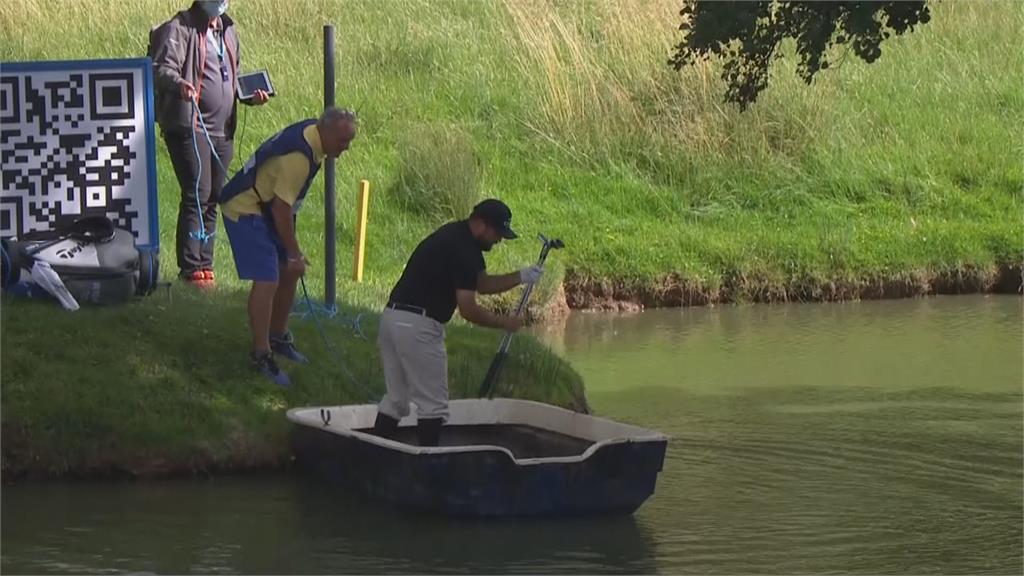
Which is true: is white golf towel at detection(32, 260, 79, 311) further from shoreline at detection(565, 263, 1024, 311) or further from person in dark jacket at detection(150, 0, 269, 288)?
shoreline at detection(565, 263, 1024, 311)

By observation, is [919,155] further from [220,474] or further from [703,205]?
[220,474]

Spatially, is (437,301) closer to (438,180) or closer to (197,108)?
(197,108)

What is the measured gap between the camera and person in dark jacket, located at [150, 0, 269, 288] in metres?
12.9

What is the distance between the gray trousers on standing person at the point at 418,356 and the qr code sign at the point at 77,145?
2654mm

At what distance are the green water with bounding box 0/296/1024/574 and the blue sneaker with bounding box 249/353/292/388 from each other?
29.6 inches

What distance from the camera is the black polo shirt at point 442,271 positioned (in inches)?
394

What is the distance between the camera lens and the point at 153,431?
34.8ft

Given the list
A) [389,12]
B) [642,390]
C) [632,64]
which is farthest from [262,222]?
[389,12]

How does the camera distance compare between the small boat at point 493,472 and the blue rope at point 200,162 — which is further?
the blue rope at point 200,162

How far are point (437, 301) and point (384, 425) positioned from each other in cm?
82

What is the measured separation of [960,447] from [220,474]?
14.4 feet

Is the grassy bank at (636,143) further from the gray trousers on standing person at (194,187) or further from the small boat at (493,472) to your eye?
the small boat at (493,472)

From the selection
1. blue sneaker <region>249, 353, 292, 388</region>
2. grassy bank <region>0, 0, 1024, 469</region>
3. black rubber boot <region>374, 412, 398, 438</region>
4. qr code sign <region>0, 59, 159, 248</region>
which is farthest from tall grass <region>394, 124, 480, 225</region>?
black rubber boot <region>374, 412, 398, 438</region>

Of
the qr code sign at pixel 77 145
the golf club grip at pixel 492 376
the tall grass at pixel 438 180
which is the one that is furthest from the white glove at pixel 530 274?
the tall grass at pixel 438 180
